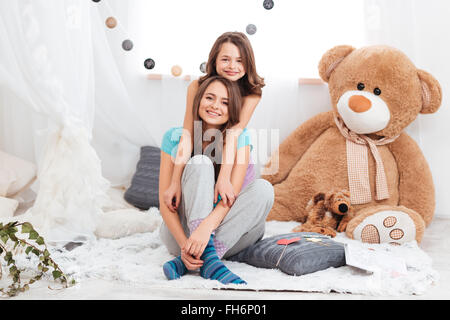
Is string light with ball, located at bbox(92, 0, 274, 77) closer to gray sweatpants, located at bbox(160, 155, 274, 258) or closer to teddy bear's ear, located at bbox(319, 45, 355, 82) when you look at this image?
teddy bear's ear, located at bbox(319, 45, 355, 82)

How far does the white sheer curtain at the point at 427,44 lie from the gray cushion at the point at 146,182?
1.09 metres

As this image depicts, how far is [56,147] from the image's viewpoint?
1599 millimetres

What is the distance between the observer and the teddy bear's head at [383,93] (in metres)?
A: 1.79

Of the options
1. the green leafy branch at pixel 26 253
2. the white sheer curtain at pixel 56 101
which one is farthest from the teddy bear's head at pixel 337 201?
the green leafy branch at pixel 26 253

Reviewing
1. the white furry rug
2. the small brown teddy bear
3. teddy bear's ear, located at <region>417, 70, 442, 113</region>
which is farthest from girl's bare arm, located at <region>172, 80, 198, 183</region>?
teddy bear's ear, located at <region>417, 70, 442, 113</region>

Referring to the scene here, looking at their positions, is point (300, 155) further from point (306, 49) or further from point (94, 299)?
point (94, 299)

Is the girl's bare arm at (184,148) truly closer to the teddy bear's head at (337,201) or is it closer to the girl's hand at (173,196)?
the girl's hand at (173,196)

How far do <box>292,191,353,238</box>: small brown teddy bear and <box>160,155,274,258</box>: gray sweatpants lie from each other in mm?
517

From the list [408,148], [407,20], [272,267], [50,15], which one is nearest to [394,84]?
[408,148]

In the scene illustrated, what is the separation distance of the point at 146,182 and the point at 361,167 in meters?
0.90

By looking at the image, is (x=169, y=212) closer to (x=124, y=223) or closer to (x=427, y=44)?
(x=124, y=223)

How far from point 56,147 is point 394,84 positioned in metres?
1.26

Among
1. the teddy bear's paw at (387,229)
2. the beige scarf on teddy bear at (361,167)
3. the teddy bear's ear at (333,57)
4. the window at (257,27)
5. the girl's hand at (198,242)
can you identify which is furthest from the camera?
the window at (257,27)

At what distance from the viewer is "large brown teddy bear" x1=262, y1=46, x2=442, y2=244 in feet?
5.91
